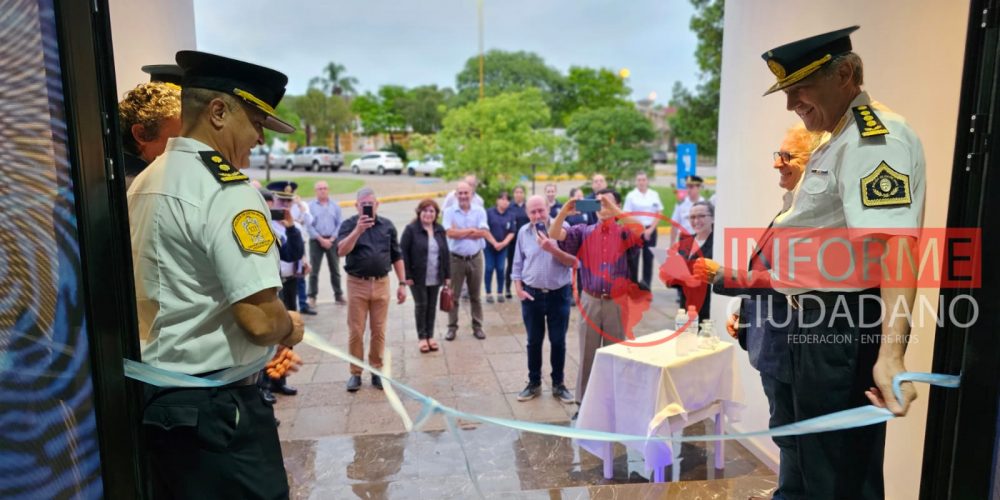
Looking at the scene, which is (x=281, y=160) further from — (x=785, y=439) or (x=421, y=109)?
(x=785, y=439)

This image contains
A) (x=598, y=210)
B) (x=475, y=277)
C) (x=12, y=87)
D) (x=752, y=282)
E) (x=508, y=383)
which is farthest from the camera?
(x=475, y=277)

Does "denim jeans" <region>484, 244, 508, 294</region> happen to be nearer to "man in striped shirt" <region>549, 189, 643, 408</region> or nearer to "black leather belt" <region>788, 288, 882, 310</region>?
"man in striped shirt" <region>549, 189, 643, 408</region>

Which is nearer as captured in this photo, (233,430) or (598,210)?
(233,430)

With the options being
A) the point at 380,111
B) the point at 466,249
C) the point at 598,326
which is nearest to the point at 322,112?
the point at 380,111

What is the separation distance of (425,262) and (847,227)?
5.12 metres

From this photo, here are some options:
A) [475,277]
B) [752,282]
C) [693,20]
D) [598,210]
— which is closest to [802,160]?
[752,282]

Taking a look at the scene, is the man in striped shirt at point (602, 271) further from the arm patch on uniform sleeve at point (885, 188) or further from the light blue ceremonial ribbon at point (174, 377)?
the light blue ceremonial ribbon at point (174, 377)

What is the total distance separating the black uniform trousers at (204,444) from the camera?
1681 mm

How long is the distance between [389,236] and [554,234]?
180cm

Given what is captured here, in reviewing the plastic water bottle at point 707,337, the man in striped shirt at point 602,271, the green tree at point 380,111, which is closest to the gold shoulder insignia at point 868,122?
the plastic water bottle at point 707,337

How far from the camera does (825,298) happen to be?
204 centimetres

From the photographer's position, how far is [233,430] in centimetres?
172

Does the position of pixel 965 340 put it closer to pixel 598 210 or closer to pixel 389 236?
pixel 598 210

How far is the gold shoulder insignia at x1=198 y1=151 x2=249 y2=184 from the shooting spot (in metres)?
1.67
